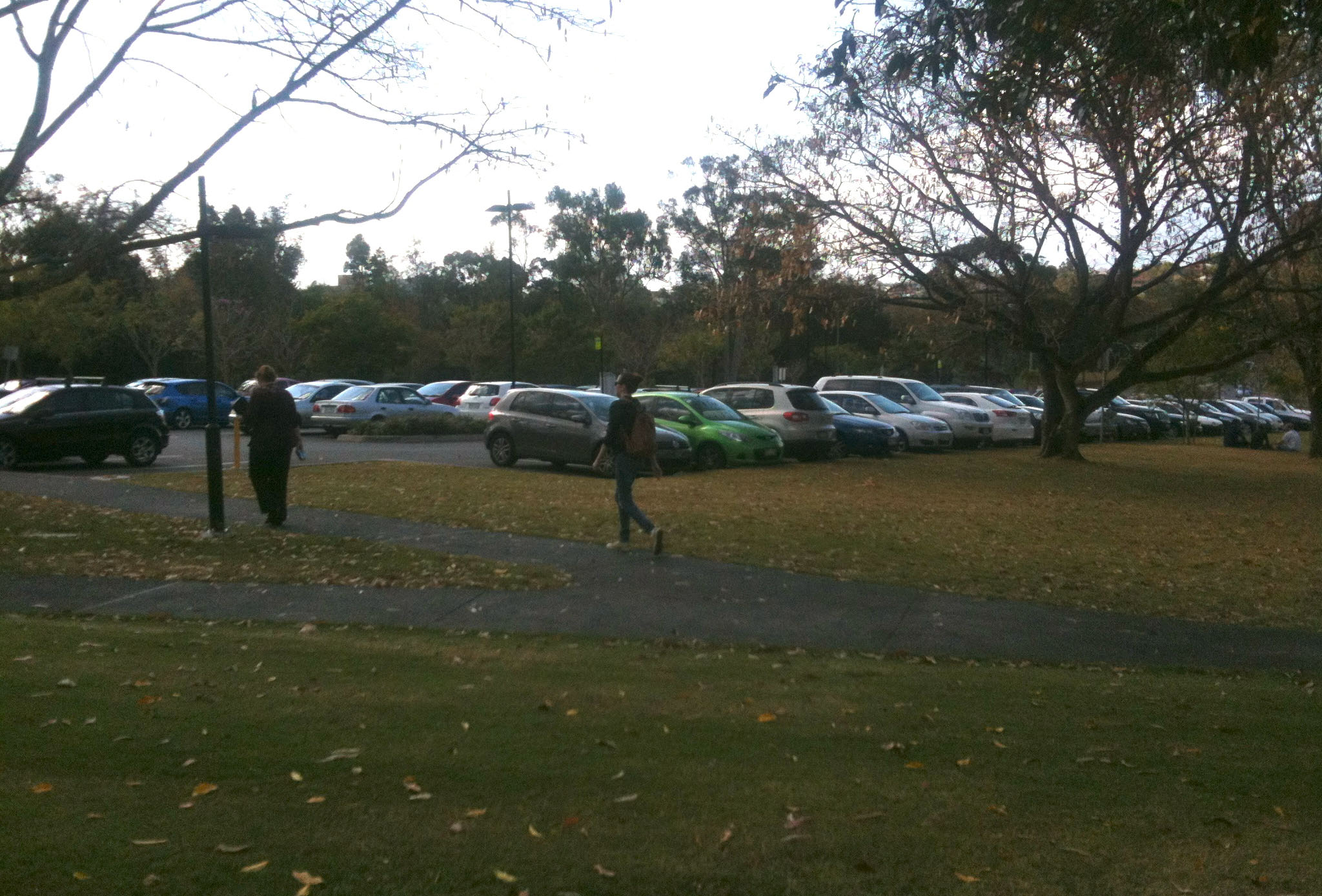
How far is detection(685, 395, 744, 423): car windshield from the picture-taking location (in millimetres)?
24734

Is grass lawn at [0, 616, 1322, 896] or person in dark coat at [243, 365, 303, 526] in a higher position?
person in dark coat at [243, 365, 303, 526]

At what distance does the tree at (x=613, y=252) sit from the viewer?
184 feet

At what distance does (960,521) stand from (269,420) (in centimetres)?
890

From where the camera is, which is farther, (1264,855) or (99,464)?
(99,464)

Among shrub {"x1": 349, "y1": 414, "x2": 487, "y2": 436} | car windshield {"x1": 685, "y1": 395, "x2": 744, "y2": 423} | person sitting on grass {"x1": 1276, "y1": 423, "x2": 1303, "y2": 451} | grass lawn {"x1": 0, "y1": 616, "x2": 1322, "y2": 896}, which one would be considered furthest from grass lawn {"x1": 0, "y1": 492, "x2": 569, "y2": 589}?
person sitting on grass {"x1": 1276, "y1": 423, "x2": 1303, "y2": 451}

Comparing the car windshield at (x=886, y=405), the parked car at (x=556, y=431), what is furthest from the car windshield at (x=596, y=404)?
the car windshield at (x=886, y=405)

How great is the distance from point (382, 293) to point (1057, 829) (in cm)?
7147

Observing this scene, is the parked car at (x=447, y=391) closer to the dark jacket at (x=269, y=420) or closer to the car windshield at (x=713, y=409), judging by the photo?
the car windshield at (x=713, y=409)

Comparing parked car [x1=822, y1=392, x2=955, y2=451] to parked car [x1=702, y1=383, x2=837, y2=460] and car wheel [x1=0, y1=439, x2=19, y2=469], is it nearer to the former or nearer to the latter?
parked car [x1=702, y1=383, x2=837, y2=460]

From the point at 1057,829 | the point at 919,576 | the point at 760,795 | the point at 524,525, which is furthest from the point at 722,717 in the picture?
the point at 524,525

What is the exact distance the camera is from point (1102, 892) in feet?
14.0

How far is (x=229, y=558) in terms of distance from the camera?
11.9 metres

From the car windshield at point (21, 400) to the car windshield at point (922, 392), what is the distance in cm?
2275

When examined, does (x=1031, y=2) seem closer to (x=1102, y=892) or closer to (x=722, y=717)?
(x=722, y=717)
